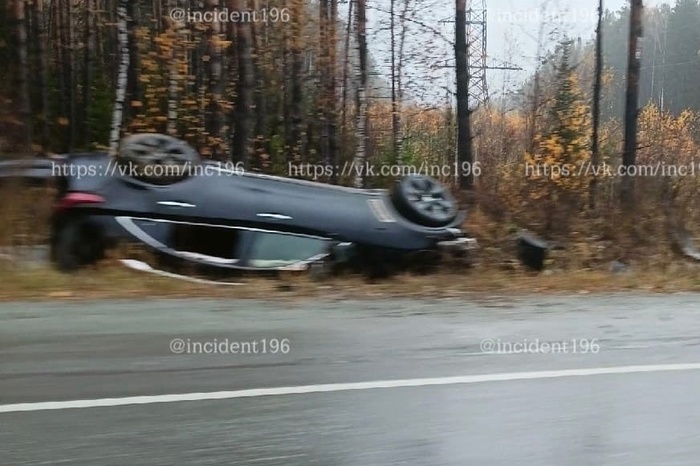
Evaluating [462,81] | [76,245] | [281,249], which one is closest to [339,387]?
[281,249]

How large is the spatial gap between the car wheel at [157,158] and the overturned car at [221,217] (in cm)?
1

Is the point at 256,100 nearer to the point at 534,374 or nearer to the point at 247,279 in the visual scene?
the point at 247,279

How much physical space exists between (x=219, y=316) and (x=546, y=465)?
11.8 ft

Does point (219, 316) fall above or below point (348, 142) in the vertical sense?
below

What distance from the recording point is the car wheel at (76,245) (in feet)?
28.0

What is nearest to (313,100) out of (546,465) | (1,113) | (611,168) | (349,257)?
(611,168)

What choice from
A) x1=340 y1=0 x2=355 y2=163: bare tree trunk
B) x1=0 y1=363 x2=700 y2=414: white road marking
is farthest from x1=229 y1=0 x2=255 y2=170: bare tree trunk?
x1=0 y1=363 x2=700 y2=414: white road marking

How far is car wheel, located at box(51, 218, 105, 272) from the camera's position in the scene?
28.0ft

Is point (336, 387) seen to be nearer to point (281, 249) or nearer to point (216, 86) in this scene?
point (281, 249)

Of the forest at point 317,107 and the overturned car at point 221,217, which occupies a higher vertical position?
the forest at point 317,107

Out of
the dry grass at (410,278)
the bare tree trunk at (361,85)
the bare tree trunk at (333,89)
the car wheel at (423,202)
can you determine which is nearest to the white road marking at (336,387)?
the dry grass at (410,278)

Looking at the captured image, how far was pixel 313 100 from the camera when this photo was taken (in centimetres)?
2330

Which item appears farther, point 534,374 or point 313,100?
point 313,100

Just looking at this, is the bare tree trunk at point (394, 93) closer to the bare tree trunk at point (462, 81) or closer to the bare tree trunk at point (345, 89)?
the bare tree trunk at point (345, 89)
